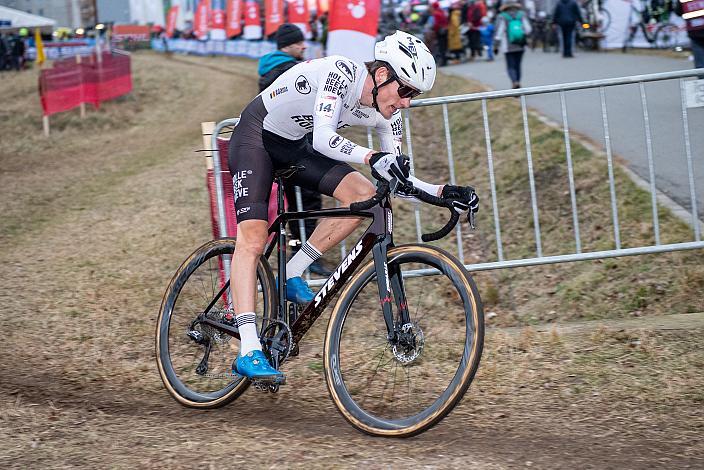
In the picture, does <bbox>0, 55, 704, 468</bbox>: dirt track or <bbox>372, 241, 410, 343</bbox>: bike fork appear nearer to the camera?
<bbox>0, 55, 704, 468</bbox>: dirt track

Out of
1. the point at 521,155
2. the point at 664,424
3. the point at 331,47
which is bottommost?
the point at 664,424

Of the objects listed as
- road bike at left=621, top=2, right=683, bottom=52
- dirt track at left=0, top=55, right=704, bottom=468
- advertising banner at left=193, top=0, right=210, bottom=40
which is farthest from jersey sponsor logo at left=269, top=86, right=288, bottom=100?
advertising banner at left=193, top=0, right=210, bottom=40

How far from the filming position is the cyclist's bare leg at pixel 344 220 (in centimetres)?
453

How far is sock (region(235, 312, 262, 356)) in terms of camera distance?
177 inches

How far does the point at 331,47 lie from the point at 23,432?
23.7 ft

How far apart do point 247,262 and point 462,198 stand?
3.94 ft

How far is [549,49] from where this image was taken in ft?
97.4

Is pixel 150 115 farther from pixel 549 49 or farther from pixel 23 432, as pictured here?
pixel 23 432

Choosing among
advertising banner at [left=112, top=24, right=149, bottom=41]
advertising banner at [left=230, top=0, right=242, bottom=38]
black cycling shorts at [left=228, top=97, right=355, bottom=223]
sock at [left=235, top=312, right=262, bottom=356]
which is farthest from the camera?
advertising banner at [left=112, top=24, right=149, bottom=41]

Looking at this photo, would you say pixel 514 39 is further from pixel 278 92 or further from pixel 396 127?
pixel 278 92

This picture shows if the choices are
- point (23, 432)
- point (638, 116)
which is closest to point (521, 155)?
point (638, 116)

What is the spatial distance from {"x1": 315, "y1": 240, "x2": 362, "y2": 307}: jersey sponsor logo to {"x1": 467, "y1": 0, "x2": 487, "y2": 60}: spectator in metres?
26.3

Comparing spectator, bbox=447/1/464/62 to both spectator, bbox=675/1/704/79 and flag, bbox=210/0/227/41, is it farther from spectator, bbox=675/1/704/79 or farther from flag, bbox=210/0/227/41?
flag, bbox=210/0/227/41

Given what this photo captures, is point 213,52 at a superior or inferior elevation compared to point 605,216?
superior
